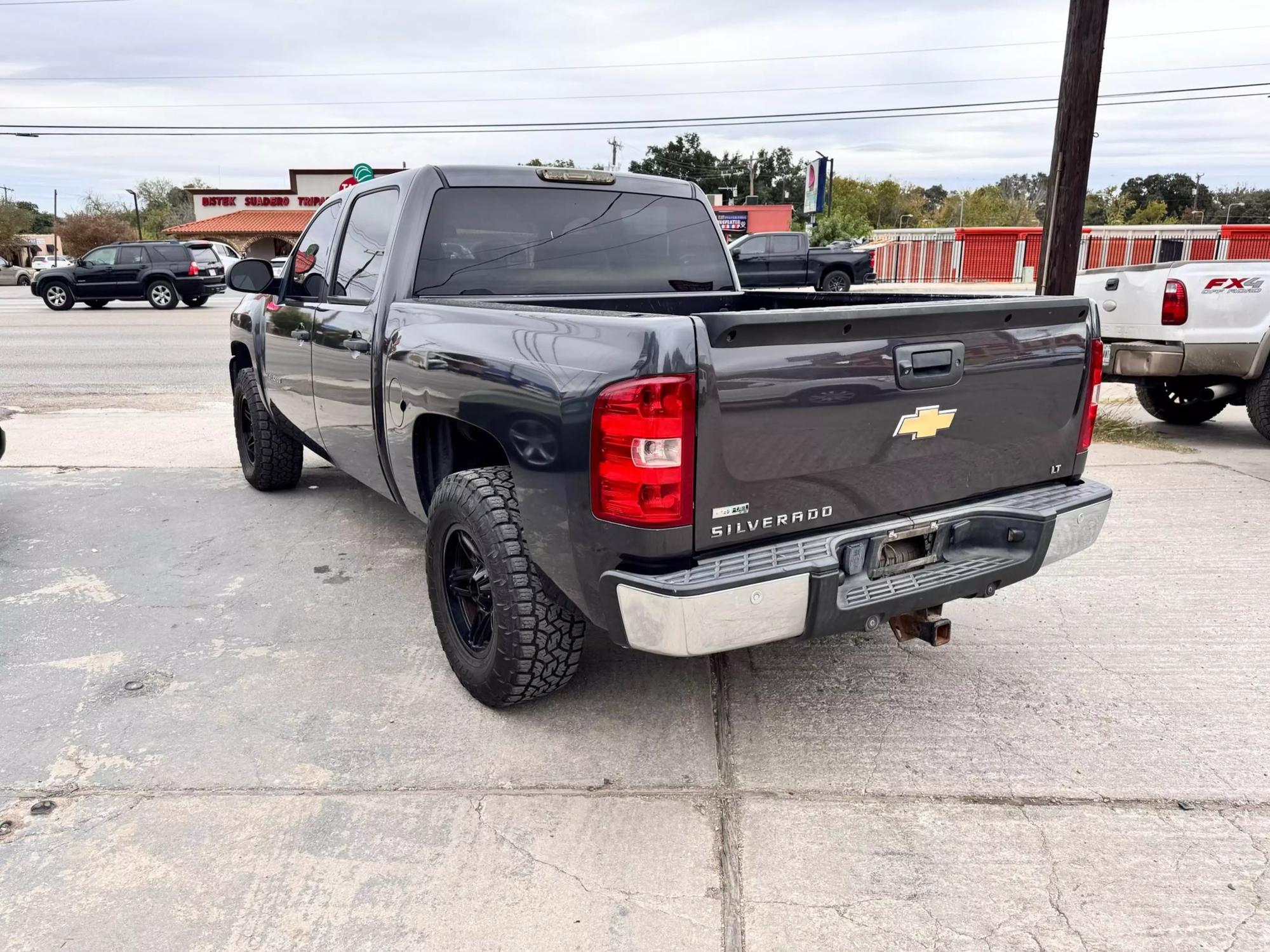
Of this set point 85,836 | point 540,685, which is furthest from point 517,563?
point 85,836

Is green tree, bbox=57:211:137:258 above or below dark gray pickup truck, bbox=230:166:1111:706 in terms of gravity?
above

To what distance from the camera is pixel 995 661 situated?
376cm

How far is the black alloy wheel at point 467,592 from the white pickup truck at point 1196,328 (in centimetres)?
596

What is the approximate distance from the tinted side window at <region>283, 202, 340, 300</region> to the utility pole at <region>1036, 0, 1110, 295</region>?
5.62 m

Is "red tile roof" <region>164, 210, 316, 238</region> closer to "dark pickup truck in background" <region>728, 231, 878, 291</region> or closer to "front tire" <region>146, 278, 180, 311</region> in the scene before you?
"front tire" <region>146, 278, 180, 311</region>

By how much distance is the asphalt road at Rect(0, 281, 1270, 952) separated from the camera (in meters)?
2.33

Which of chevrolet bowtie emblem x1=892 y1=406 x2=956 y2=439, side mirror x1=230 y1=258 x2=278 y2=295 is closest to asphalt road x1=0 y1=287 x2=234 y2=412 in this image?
side mirror x1=230 y1=258 x2=278 y2=295

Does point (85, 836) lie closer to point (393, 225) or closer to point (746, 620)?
point (746, 620)

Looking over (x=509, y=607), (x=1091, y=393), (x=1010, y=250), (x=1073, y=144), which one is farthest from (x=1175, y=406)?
(x=1010, y=250)

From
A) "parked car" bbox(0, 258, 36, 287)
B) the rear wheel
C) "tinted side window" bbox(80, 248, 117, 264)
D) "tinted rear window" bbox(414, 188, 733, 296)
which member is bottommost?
"parked car" bbox(0, 258, 36, 287)

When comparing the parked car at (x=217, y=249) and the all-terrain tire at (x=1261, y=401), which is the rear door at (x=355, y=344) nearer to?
the all-terrain tire at (x=1261, y=401)

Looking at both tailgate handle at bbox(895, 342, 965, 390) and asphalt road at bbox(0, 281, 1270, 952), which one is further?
tailgate handle at bbox(895, 342, 965, 390)

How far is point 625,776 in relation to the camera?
115 inches

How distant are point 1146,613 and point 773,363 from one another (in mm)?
A: 2622
